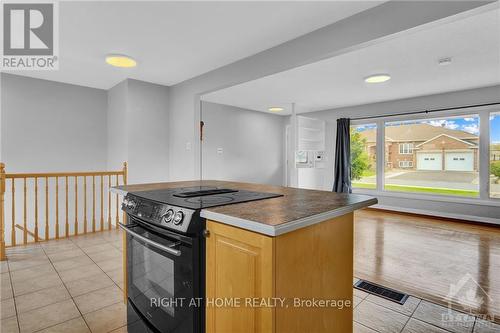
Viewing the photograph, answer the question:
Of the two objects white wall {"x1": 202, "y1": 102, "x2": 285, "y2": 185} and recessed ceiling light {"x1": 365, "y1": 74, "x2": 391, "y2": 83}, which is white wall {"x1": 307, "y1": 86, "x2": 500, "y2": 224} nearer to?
white wall {"x1": 202, "y1": 102, "x2": 285, "y2": 185}

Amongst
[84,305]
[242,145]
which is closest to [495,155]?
[242,145]

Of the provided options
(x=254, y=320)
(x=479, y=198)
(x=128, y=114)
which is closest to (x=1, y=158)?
(x=128, y=114)

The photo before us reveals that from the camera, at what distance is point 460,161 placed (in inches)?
202

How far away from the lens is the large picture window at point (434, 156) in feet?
16.4

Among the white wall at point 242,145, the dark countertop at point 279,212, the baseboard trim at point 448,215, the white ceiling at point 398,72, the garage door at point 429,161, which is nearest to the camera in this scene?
the dark countertop at point 279,212

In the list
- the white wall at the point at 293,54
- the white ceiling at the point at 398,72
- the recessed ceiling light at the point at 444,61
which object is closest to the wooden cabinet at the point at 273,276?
the white wall at the point at 293,54

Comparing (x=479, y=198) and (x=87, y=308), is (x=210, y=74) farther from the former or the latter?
(x=479, y=198)

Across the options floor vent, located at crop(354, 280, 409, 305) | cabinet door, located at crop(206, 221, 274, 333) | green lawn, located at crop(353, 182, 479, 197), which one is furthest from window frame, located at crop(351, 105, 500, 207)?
cabinet door, located at crop(206, 221, 274, 333)

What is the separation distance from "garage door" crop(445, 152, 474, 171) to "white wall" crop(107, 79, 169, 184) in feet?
18.1

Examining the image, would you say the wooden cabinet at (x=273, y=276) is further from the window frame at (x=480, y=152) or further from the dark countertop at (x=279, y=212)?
the window frame at (x=480, y=152)

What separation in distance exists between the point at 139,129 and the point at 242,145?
9.07ft

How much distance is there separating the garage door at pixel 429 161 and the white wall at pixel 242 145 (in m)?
3.40

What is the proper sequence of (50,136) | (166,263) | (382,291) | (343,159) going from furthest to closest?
(343,159) → (50,136) → (382,291) → (166,263)

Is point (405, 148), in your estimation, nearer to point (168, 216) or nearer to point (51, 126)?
point (168, 216)
